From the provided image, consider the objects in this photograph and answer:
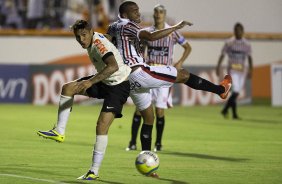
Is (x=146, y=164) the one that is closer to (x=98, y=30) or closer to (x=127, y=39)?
(x=127, y=39)

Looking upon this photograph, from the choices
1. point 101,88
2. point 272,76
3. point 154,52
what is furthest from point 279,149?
point 272,76

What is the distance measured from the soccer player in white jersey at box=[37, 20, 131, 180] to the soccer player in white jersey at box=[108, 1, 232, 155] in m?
0.30

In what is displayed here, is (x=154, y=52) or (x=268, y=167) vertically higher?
(x=154, y=52)

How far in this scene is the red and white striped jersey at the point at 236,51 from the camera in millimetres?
23828

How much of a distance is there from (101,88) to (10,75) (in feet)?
54.7

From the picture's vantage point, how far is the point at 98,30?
A: 30.3 meters

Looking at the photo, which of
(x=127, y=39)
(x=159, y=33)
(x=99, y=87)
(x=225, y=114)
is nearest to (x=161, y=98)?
(x=127, y=39)

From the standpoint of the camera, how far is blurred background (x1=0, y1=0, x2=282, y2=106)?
92.1ft

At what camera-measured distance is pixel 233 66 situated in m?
23.9

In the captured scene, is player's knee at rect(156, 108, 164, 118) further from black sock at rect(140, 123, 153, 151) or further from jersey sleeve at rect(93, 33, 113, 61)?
jersey sleeve at rect(93, 33, 113, 61)

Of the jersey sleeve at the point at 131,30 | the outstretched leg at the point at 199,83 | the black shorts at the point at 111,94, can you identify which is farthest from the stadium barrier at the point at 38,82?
the black shorts at the point at 111,94

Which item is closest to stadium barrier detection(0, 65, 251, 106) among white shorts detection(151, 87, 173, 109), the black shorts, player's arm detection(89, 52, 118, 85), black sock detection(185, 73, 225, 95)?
white shorts detection(151, 87, 173, 109)

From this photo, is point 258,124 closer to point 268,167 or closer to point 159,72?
point 268,167

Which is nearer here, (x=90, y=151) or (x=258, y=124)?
(x=90, y=151)
